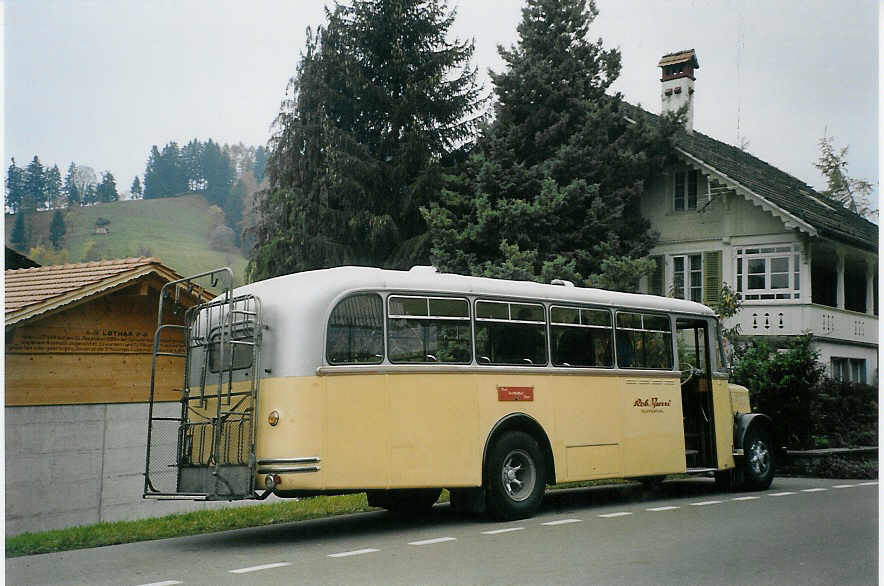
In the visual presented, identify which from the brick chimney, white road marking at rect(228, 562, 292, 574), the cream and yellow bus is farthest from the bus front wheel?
the brick chimney

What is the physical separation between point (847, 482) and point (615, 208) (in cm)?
733

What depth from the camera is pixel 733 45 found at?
12.8 metres

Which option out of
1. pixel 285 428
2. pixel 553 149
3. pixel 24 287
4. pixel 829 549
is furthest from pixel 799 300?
pixel 24 287

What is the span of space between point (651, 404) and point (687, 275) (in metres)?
8.25

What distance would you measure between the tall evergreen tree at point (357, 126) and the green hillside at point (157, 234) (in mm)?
775

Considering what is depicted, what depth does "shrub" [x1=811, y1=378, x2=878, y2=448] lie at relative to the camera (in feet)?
42.8

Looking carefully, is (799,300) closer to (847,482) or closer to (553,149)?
(847,482)

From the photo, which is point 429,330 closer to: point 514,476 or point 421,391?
point 421,391

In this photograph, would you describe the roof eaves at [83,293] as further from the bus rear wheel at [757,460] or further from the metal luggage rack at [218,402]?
the bus rear wheel at [757,460]

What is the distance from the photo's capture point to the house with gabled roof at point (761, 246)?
13367mm

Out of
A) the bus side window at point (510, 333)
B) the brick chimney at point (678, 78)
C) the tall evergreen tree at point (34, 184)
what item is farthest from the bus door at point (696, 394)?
the tall evergreen tree at point (34, 184)

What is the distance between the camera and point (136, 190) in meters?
14.2

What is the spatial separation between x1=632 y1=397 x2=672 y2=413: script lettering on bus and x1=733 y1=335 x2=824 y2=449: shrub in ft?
10.6

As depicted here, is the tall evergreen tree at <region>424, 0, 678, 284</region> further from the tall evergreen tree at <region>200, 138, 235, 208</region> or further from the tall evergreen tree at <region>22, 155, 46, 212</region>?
the tall evergreen tree at <region>22, 155, 46, 212</region>
